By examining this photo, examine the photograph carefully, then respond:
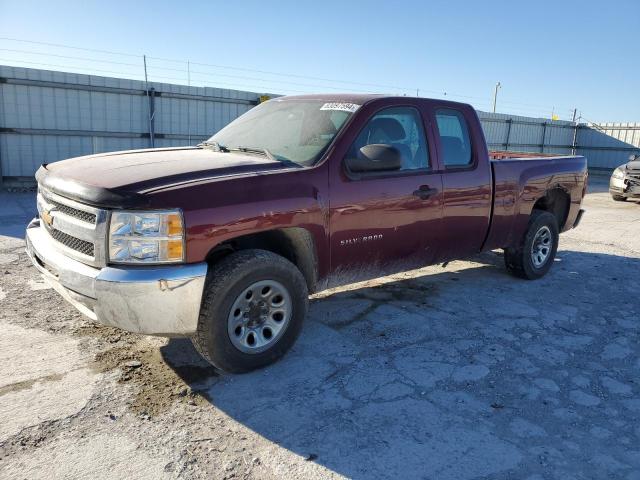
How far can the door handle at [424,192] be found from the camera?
4277 mm

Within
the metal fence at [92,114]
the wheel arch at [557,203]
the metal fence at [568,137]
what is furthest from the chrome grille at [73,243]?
the metal fence at [568,137]

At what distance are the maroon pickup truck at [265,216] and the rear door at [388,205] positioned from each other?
12mm

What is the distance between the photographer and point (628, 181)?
13.6m

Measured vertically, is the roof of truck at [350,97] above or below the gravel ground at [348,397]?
above

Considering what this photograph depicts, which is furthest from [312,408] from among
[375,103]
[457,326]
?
[375,103]

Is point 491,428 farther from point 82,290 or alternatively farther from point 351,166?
point 82,290

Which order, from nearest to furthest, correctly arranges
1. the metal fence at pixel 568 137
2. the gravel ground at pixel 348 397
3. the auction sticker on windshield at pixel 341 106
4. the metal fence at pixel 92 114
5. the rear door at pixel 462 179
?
the gravel ground at pixel 348 397, the auction sticker on windshield at pixel 341 106, the rear door at pixel 462 179, the metal fence at pixel 92 114, the metal fence at pixel 568 137

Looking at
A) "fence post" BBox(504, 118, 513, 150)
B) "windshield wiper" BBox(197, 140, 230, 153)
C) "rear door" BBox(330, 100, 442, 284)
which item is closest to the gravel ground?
"rear door" BBox(330, 100, 442, 284)

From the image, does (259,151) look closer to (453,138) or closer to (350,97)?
(350,97)

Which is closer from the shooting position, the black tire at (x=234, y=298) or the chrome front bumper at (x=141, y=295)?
the chrome front bumper at (x=141, y=295)

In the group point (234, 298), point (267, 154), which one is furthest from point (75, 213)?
point (267, 154)

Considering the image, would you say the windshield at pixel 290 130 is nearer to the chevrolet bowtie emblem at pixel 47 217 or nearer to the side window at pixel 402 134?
the side window at pixel 402 134

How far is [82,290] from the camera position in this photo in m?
3.01

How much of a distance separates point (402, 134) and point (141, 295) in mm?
2538
